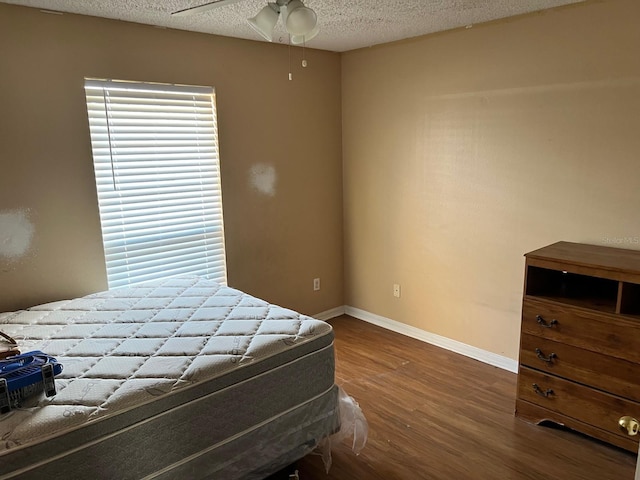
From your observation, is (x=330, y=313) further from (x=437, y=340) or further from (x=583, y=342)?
(x=583, y=342)

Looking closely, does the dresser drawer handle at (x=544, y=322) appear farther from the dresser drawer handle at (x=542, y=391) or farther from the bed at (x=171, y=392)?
the bed at (x=171, y=392)

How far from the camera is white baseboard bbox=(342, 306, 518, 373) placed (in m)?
3.25

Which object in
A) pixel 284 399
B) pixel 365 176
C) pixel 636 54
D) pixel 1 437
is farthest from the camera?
pixel 365 176

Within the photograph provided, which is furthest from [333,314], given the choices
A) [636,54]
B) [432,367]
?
[636,54]

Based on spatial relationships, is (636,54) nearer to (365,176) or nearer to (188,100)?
(365,176)

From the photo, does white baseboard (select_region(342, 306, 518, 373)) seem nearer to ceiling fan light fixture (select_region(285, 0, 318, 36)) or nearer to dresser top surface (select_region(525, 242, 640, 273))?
dresser top surface (select_region(525, 242, 640, 273))

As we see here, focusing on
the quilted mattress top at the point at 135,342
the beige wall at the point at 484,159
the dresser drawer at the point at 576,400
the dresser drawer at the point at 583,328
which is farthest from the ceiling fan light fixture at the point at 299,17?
the dresser drawer at the point at 576,400

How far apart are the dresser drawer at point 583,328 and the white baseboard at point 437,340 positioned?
2.53ft

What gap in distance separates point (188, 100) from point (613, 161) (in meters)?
2.66

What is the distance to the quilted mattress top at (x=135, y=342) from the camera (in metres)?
1.58

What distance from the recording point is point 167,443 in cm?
170

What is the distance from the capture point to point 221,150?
3320 mm

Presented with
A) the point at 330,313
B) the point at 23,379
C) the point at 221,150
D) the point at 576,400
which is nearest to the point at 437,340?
the point at 330,313

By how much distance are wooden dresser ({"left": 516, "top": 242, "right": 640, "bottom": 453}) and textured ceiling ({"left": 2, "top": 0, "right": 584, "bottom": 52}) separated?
4.74ft
